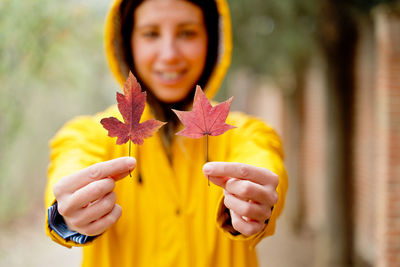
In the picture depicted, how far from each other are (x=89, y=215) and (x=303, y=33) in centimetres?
390

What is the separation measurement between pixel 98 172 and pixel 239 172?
0.37 meters

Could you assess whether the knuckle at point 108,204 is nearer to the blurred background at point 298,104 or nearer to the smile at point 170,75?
the smile at point 170,75

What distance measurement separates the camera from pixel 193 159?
1.43m

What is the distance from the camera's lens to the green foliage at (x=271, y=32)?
3.83 meters

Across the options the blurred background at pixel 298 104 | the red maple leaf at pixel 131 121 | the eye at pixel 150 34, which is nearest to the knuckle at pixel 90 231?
the red maple leaf at pixel 131 121

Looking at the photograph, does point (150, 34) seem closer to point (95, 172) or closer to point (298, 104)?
point (95, 172)

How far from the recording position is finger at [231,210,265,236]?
1.02 metres

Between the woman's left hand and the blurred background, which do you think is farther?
the blurred background

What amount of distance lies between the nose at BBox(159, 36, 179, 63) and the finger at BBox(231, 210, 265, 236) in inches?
22.8

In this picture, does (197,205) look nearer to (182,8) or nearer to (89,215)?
(89,215)

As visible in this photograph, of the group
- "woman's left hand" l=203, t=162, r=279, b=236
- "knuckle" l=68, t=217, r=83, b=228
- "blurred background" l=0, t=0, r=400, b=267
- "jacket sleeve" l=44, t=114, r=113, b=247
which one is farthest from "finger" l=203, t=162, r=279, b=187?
"blurred background" l=0, t=0, r=400, b=267

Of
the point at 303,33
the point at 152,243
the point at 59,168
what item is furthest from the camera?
the point at 303,33

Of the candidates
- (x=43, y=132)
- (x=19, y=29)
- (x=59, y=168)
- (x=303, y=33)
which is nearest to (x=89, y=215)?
(x=59, y=168)

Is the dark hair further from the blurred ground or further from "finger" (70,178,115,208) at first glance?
the blurred ground
